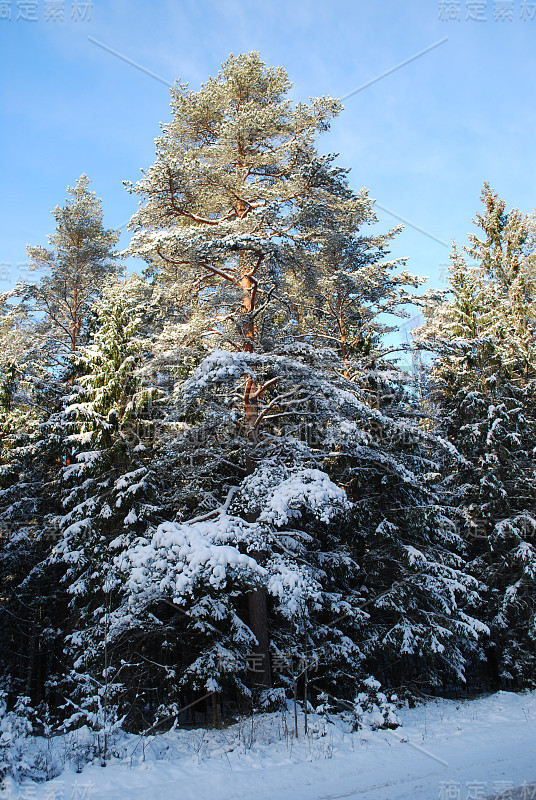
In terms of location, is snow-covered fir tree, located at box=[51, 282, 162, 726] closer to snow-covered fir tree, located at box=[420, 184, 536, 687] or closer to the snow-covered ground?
the snow-covered ground

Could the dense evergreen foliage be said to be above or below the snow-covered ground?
above

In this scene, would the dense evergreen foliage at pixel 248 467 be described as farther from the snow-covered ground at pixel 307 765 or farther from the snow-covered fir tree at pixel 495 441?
the snow-covered ground at pixel 307 765

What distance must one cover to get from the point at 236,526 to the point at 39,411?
12.3 m

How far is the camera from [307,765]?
7.77m

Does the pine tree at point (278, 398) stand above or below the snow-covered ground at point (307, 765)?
above

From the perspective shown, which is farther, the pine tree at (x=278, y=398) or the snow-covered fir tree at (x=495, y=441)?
the snow-covered fir tree at (x=495, y=441)

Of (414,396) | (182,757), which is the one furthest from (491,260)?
(182,757)

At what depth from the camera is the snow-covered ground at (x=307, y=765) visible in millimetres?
6488

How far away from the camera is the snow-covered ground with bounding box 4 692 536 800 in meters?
6.49

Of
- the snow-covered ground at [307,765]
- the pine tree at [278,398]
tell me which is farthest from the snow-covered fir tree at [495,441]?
the snow-covered ground at [307,765]

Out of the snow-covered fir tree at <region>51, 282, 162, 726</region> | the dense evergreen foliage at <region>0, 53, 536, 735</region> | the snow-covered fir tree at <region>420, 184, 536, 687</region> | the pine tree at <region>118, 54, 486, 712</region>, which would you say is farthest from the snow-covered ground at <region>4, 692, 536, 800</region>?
the snow-covered fir tree at <region>420, 184, 536, 687</region>

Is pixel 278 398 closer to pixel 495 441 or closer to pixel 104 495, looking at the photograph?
pixel 104 495

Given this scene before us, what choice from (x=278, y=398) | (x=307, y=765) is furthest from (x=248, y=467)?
(x=307, y=765)

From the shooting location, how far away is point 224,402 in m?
14.4
